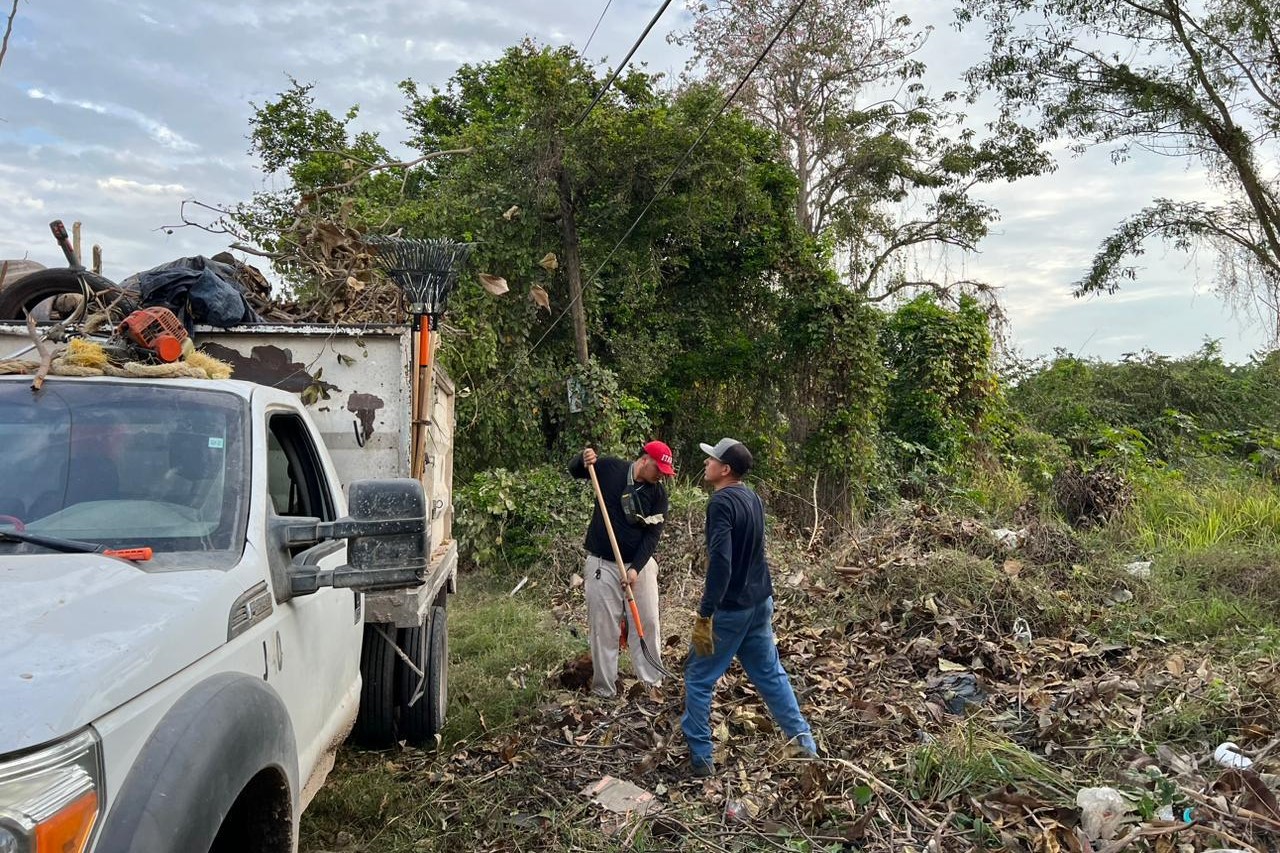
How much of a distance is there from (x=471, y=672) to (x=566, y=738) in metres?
1.51

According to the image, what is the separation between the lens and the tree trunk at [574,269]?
12.7 m

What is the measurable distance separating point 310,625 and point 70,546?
856 millimetres

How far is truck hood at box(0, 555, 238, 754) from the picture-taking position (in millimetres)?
1642

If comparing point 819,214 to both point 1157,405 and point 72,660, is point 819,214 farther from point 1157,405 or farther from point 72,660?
point 72,660

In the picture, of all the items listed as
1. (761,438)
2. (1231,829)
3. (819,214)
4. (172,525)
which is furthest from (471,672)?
(819,214)

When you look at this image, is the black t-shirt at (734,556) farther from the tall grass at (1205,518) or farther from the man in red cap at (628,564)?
the tall grass at (1205,518)

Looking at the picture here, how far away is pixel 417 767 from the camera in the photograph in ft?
15.5

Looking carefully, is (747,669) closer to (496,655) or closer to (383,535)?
(496,655)

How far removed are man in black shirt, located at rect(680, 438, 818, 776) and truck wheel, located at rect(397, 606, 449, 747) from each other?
134 cm

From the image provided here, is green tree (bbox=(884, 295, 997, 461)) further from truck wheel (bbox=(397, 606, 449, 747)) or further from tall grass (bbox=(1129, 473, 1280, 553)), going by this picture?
truck wheel (bbox=(397, 606, 449, 747))

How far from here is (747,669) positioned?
482cm

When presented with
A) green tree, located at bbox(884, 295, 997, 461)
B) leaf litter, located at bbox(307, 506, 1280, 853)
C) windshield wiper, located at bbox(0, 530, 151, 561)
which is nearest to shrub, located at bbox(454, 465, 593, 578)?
leaf litter, located at bbox(307, 506, 1280, 853)

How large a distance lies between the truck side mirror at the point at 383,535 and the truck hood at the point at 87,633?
1.07 ft

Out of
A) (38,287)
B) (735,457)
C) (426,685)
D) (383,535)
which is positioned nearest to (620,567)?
(735,457)
